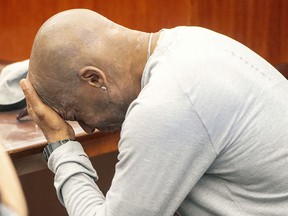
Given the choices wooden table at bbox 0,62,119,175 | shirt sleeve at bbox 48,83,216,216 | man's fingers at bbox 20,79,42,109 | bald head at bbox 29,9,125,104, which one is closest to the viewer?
shirt sleeve at bbox 48,83,216,216

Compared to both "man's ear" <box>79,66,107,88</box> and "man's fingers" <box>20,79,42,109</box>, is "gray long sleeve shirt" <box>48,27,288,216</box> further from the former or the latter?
"man's fingers" <box>20,79,42,109</box>

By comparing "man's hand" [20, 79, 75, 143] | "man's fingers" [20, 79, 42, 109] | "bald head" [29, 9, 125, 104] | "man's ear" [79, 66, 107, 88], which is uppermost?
"bald head" [29, 9, 125, 104]

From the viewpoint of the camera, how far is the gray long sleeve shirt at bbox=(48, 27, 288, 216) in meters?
1.13

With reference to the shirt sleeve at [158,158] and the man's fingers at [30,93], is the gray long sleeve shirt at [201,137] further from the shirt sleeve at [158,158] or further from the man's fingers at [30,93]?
the man's fingers at [30,93]

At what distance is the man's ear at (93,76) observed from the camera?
1261 millimetres

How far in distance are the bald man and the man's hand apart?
2 cm

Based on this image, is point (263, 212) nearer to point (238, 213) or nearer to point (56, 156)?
point (238, 213)

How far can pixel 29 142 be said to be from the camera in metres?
1.69

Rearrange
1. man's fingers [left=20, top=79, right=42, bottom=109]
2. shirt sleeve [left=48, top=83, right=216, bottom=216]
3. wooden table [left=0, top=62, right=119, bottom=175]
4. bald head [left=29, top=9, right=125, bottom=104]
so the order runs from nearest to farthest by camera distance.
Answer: shirt sleeve [left=48, top=83, right=216, bottom=216] → bald head [left=29, top=9, right=125, bottom=104] → man's fingers [left=20, top=79, right=42, bottom=109] → wooden table [left=0, top=62, right=119, bottom=175]

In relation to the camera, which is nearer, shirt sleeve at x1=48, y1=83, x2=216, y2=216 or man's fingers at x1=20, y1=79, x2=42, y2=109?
shirt sleeve at x1=48, y1=83, x2=216, y2=216

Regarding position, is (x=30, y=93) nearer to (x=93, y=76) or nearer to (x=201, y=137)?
(x=93, y=76)

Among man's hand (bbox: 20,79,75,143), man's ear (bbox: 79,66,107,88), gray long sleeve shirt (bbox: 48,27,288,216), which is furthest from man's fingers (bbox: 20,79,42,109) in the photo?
gray long sleeve shirt (bbox: 48,27,288,216)

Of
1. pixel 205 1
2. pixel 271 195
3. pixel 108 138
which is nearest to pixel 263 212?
pixel 271 195

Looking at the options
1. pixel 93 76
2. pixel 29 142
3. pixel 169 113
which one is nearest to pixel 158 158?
pixel 169 113
